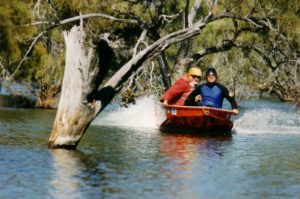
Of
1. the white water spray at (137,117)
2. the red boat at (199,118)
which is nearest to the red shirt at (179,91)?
the red boat at (199,118)

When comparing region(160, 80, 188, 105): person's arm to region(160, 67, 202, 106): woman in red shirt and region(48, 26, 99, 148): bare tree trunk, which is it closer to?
region(160, 67, 202, 106): woman in red shirt

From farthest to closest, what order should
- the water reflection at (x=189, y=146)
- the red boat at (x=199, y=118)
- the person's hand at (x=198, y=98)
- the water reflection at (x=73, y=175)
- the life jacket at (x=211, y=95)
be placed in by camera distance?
the person's hand at (x=198, y=98)
the life jacket at (x=211, y=95)
the red boat at (x=199, y=118)
the water reflection at (x=189, y=146)
the water reflection at (x=73, y=175)

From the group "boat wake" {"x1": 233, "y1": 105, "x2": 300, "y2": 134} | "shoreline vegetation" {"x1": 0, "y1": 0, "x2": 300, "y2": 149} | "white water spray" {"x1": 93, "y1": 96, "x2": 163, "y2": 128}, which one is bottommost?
"boat wake" {"x1": 233, "y1": 105, "x2": 300, "y2": 134}

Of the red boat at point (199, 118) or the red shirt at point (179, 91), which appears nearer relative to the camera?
the red boat at point (199, 118)

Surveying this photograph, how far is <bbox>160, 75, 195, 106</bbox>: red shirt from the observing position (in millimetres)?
28172

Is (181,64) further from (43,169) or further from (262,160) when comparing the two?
(43,169)

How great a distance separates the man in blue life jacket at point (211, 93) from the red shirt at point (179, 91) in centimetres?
47

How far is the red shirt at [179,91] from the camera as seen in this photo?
28.2 meters

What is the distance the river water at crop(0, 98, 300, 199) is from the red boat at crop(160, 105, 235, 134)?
567 mm

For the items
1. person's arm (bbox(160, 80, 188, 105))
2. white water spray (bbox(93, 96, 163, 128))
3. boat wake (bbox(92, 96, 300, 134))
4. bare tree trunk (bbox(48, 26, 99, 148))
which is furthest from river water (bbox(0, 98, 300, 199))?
white water spray (bbox(93, 96, 163, 128))

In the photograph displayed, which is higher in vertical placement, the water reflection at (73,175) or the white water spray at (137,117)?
the white water spray at (137,117)

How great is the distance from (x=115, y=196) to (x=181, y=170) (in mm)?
3628

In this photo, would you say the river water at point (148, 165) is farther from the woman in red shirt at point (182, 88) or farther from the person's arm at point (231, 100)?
the woman in red shirt at point (182, 88)

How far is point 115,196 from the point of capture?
14695 millimetres
